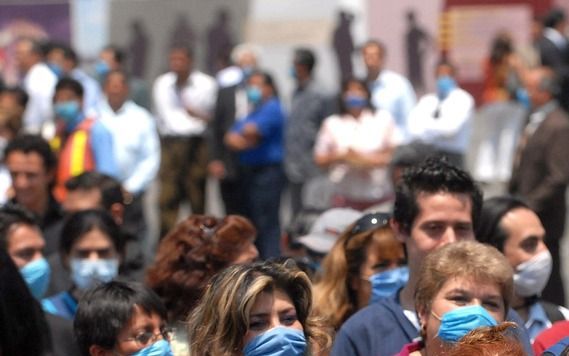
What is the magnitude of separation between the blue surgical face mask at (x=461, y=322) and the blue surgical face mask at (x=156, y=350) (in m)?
1.10

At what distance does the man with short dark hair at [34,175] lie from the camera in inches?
365

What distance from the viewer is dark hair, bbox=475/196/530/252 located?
6.70m

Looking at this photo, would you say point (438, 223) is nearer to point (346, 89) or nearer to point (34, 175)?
point (34, 175)

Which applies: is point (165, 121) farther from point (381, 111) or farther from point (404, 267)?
point (404, 267)

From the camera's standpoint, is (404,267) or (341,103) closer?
(404,267)

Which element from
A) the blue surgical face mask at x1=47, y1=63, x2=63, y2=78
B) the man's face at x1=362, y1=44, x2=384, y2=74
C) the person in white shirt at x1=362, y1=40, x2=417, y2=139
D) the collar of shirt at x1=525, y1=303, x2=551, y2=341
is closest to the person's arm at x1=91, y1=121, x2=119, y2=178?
the person in white shirt at x1=362, y1=40, x2=417, y2=139

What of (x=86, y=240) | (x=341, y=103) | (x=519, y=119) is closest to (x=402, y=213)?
(x=86, y=240)

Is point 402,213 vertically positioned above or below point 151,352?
above

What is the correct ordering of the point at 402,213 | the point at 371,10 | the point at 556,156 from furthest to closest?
the point at 371,10 → the point at 556,156 → the point at 402,213

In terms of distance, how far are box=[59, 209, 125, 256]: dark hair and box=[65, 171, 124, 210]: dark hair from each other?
4.42ft

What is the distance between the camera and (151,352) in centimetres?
562

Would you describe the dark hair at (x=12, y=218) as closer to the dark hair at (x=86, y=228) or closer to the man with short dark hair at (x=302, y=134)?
the dark hair at (x=86, y=228)

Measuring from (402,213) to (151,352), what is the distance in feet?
3.65

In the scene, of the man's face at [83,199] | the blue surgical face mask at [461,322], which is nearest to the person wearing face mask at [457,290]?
the blue surgical face mask at [461,322]
